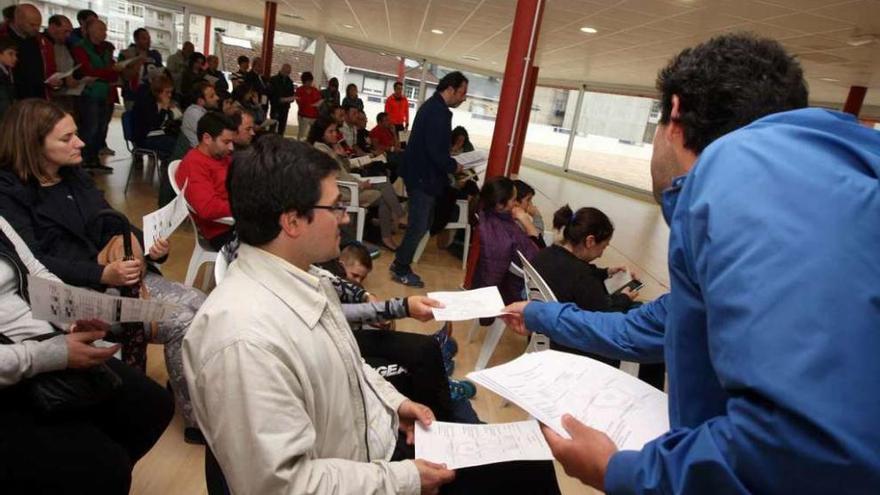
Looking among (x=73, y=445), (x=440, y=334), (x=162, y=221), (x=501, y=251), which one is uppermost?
(x=162, y=221)

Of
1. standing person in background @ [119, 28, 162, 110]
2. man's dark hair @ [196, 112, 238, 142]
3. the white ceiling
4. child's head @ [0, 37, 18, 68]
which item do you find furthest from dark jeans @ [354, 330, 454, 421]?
standing person in background @ [119, 28, 162, 110]

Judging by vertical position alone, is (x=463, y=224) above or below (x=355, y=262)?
below

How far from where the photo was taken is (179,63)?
7.75 m

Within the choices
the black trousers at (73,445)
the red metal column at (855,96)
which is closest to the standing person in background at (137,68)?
the black trousers at (73,445)

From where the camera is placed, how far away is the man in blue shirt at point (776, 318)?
47 centimetres

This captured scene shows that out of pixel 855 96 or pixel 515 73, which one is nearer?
pixel 515 73

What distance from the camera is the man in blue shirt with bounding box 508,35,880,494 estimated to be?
470 millimetres

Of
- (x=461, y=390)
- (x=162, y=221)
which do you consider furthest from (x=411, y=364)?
(x=162, y=221)

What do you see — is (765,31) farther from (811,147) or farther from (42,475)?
(42,475)

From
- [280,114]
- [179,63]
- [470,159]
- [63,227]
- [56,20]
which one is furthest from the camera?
[280,114]

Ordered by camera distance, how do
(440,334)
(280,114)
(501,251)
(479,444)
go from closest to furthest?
(479,444) → (440,334) → (501,251) → (280,114)

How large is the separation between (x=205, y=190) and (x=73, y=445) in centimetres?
191

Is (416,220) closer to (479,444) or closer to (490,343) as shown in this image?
(490,343)

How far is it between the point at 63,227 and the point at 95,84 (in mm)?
4629
